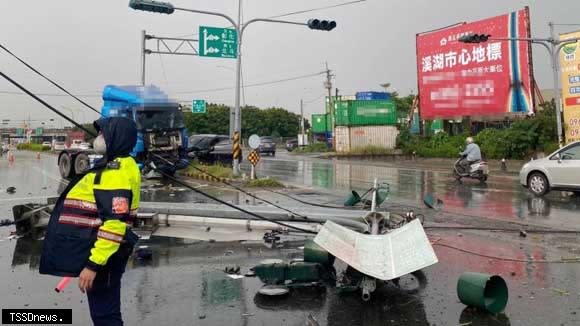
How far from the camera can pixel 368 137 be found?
40.4 metres

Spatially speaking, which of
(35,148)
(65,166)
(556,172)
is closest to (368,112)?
(65,166)

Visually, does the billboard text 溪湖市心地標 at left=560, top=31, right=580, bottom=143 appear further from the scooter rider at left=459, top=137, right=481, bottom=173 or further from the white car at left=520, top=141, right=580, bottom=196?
the white car at left=520, top=141, right=580, bottom=196

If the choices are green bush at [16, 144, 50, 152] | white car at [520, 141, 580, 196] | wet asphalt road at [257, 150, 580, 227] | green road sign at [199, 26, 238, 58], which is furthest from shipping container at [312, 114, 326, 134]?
white car at [520, 141, 580, 196]

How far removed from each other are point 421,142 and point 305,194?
81.2ft

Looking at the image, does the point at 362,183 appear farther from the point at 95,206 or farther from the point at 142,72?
the point at 95,206

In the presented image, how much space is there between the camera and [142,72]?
23.6m

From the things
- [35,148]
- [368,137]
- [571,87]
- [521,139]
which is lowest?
[521,139]

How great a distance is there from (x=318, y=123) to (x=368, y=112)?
76.6ft

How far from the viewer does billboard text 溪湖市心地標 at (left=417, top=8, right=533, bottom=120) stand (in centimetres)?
2986

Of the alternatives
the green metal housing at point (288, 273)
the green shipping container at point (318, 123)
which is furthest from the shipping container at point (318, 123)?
the green metal housing at point (288, 273)

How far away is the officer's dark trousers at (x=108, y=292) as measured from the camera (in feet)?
10.9

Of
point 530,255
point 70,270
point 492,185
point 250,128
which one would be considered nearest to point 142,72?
point 492,185

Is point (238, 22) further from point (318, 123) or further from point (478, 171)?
point (318, 123)

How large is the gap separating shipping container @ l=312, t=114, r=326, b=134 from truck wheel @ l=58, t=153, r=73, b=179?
149 ft
